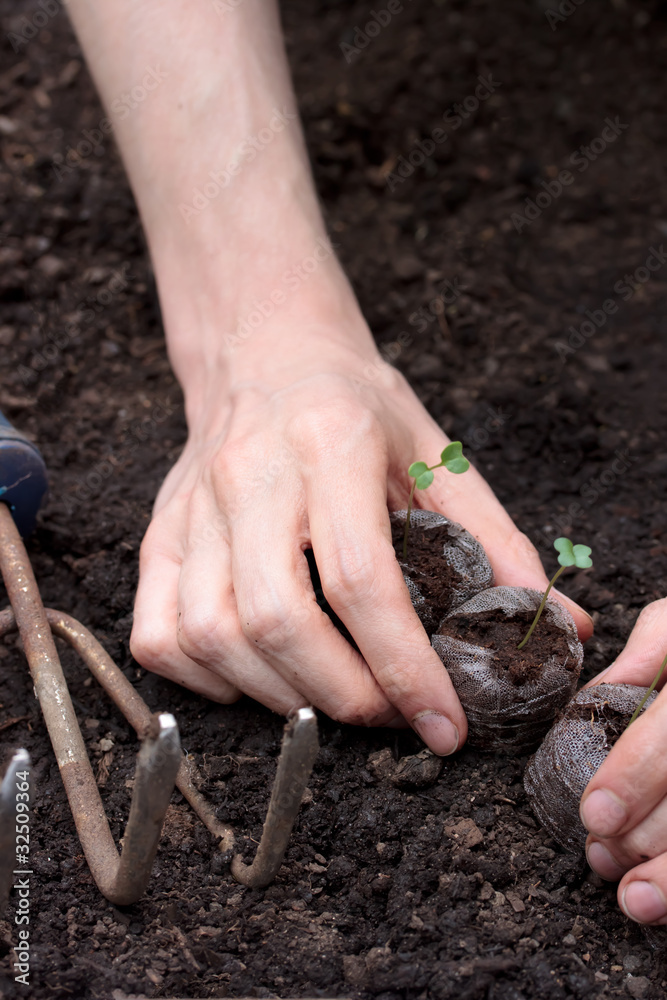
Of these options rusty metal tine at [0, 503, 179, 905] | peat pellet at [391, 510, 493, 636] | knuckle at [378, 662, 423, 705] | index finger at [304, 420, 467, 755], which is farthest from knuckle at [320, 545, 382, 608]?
rusty metal tine at [0, 503, 179, 905]

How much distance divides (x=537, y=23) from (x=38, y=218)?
272 cm

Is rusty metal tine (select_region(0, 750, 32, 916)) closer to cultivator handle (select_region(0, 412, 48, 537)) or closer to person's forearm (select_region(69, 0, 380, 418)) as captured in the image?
cultivator handle (select_region(0, 412, 48, 537))

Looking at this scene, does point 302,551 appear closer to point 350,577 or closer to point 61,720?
point 350,577

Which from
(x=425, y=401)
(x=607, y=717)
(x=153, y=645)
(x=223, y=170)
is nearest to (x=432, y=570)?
(x=607, y=717)

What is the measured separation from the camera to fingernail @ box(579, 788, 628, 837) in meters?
1.37

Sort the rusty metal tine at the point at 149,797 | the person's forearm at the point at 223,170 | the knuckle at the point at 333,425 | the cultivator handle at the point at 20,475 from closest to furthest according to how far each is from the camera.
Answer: the rusty metal tine at the point at 149,797, the knuckle at the point at 333,425, the cultivator handle at the point at 20,475, the person's forearm at the point at 223,170

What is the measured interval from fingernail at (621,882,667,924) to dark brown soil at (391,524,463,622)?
2.14 feet

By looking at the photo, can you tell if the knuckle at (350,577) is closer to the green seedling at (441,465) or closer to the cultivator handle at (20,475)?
the green seedling at (441,465)

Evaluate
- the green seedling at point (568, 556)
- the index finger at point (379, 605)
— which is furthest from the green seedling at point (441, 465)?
the green seedling at point (568, 556)

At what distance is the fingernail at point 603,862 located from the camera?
4.89 ft

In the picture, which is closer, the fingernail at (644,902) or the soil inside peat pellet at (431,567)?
the fingernail at (644,902)

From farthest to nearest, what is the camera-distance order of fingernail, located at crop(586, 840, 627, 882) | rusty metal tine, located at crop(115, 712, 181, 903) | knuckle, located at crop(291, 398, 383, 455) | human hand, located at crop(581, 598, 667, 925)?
knuckle, located at crop(291, 398, 383, 455) < fingernail, located at crop(586, 840, 627, 882) < human hand, located at crop(581, 598, 667, 925) < rusty metal tine, located at crop(115, 712, 181, 903)

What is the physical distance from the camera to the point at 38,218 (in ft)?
10.9

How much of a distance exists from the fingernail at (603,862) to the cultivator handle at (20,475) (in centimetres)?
144
